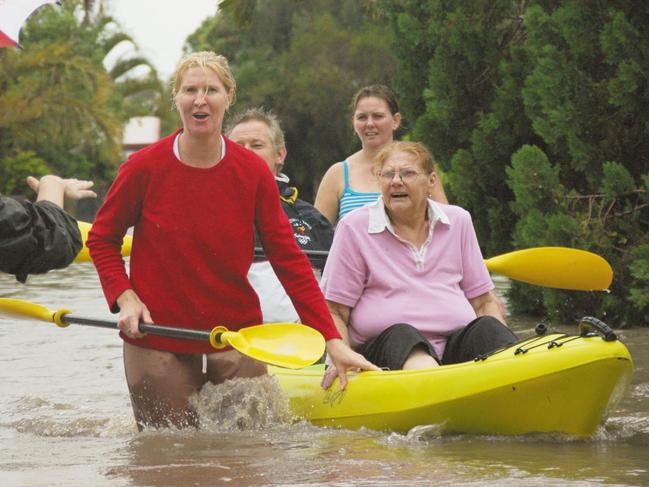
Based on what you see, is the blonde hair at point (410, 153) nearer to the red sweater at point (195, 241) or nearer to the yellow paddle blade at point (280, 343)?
the red sweater at point (195, 241)

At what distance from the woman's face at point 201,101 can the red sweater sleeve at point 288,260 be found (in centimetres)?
33

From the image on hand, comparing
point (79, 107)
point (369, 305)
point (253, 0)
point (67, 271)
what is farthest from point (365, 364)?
point (79, 107)

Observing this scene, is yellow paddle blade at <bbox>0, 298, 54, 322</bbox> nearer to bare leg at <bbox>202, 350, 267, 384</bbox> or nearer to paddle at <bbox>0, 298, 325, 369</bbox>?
bare leg at <bbox>202, 350, 267, 384</bbox>

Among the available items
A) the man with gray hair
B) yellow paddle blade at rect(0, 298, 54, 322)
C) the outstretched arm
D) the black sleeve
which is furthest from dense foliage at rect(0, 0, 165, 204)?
the black sleeve

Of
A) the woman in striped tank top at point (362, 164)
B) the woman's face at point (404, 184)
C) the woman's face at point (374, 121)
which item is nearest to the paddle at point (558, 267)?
the woman in striped tank top at point (362, 164)

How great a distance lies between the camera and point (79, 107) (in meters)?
32.3

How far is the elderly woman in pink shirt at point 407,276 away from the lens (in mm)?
6156

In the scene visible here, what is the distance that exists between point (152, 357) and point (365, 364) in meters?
0.94

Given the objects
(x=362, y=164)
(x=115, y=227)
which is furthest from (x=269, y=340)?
(x=362, y=164)

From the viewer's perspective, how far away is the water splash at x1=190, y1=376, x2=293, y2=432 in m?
5.77

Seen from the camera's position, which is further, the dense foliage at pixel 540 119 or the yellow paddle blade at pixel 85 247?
the dense foliage at pixel 540 119

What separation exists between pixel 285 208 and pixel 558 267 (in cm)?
159

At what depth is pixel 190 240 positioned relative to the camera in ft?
17.8

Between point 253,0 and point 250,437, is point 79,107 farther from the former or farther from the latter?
point 250,437
